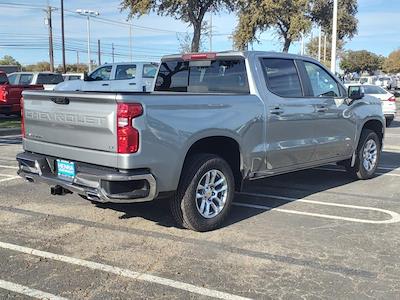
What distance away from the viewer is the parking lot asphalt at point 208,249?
4188 mm

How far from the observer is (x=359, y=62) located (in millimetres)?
97000

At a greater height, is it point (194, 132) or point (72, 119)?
point (72, 119)

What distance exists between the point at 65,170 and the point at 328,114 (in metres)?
3.73

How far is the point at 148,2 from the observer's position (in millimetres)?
24984

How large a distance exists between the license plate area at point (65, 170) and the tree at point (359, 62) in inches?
3663

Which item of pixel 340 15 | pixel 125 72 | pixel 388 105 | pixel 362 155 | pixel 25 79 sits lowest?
pixel 362 155

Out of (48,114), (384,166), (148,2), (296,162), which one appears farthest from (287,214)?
(148,2)

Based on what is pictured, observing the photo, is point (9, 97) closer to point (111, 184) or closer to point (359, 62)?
point (111, 184)

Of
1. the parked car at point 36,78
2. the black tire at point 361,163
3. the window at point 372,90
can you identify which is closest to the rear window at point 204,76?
the black tire at point 361,163

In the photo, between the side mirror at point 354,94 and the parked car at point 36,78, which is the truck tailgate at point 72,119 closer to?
the side mirror at point 354,94

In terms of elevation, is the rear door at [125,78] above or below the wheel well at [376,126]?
above

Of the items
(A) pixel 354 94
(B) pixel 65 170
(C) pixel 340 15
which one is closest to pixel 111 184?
(B) pixel 65 170

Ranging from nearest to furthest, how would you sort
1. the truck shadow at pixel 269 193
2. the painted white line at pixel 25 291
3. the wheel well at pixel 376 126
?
the painted white line at pixel 25 291 → the truck shadow at pixel 269 193 → the wheel well at pixel 376 126

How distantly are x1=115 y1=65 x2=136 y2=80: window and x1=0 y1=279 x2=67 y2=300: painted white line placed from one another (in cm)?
1430
